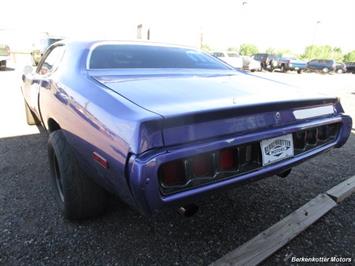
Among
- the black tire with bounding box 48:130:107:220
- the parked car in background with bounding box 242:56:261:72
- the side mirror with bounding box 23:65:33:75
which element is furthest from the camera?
the parked car in background with bounding box 242:56:261:72

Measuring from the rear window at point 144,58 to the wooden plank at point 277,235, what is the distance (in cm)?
157

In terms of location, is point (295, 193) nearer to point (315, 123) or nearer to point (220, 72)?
point (315, 123)

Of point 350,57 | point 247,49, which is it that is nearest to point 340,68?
point 247,49

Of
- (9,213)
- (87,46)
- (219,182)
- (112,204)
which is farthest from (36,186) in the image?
(219,182)

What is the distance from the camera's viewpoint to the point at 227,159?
1740 mm

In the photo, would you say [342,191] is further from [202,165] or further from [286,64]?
[286,64]

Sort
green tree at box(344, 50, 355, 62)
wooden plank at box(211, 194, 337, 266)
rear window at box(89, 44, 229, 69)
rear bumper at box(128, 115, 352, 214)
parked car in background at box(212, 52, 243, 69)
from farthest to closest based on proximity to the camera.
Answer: green tree at box(344, 50, 355, 62), parked car in background at box(212, 52, 243, 69), rear window at box(89, 44, 229, 69), wooden plank at box(211, 194, 337, 266), rear bumper at box(128, 115, 352, 214)

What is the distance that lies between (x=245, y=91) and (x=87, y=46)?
142 centimetres

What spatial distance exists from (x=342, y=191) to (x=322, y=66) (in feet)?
91.4

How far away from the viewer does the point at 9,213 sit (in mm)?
2428

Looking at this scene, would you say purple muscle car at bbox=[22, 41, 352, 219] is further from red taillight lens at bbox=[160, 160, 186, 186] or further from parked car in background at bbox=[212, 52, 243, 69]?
parked car in background at bbox=[212, 52, 243, 69]

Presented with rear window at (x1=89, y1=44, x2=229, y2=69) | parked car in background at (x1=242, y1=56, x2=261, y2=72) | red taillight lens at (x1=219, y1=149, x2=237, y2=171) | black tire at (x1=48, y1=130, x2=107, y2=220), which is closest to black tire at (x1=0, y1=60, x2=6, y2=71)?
rear window at (x1=89, y1=44, x2=229, y2=69)

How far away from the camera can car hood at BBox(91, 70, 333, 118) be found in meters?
1.64

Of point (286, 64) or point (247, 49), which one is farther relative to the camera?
point (247, 49)
